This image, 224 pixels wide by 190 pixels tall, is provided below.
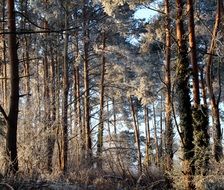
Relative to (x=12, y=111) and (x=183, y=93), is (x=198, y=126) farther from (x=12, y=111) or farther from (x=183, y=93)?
(x=12, y=111)

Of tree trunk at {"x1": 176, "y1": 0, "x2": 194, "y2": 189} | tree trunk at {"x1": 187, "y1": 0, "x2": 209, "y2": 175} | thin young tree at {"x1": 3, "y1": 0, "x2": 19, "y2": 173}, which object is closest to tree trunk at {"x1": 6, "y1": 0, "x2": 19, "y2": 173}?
thin young tree at {"x1": 3, "y1": 0, "x2": 19, "y2": 173}

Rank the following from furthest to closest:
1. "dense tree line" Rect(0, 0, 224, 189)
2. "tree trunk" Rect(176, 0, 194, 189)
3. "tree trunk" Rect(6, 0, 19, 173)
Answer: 1. "tree trunk" Rect(176, 0, 194, 189)
2. "dense tree line" Rect(0, 0, 224, 189)
3. "tree trunk" Rect(6, 0, 19, 173)

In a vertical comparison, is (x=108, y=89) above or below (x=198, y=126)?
above

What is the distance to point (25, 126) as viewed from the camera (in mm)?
16922

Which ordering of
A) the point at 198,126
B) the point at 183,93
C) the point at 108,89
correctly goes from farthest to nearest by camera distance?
the point at 108,89 → the point at 183,93 → the point at 198,126

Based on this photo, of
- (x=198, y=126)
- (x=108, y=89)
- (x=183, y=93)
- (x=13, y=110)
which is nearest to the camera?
(x=13, y=110)

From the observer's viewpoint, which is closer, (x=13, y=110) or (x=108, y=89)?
(x=13, y=110)

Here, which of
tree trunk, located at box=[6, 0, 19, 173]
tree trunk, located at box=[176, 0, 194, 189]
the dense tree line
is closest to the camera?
tree trunk, located at box=[6, 0, 19, 173]

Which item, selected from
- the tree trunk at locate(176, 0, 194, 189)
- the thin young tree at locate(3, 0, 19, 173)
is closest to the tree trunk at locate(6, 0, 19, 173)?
the thin young tree at locate(3, 0, 19, 173)

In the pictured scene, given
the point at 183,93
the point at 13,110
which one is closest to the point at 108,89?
the point at 183,93

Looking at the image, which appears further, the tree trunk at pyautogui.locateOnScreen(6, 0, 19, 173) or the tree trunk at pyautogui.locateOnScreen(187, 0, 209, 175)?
the tree trunk at pyautogui.locateOnScreen(187, 0, 209, 175)

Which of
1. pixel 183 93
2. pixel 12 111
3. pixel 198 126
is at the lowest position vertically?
pixel 198 126

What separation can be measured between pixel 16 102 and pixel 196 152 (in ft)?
17.8

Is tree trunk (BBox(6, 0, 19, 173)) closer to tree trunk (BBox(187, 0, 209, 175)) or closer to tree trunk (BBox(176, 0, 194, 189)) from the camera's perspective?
tree trunk (BBox(187, 0, 209, 175))
